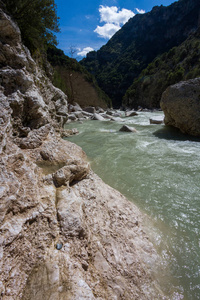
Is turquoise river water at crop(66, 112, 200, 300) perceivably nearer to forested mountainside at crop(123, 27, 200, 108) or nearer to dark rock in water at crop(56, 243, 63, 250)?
dark rock in water at crop(56, 243, 63, 250)

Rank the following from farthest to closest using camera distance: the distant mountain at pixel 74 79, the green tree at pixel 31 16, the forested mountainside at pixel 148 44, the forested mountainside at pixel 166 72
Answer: the forested mountainside at pixel 148 44
the forested mountainside at pixel 166 72
the distant mountain at pixel 74 79
the green tree at pixel 31 16

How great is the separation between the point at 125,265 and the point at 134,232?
1.89 feet

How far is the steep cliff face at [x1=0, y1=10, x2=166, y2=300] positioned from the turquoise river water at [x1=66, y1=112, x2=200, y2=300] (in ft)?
0.96

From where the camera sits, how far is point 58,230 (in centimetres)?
155

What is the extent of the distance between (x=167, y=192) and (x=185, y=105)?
672 centimetres

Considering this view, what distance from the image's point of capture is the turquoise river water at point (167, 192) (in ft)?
6.09

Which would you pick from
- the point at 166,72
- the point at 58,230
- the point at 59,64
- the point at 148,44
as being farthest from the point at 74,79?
the point at 148,44

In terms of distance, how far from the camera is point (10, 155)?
182 centimetres

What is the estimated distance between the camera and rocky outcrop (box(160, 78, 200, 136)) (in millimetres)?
7688

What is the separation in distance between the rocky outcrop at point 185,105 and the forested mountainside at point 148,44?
75.9 meters

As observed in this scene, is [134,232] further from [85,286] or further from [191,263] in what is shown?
[85,286]

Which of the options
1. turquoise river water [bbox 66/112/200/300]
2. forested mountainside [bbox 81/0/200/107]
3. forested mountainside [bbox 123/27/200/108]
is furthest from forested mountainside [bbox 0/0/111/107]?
forested mountainside [bbox 81/0/200/107]

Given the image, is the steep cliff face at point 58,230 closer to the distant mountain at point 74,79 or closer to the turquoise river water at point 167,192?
the turquoise river water at point 167,192

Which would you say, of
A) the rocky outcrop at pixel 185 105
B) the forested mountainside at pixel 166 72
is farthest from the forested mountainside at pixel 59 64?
the forested mountainside at pixel 166 72
